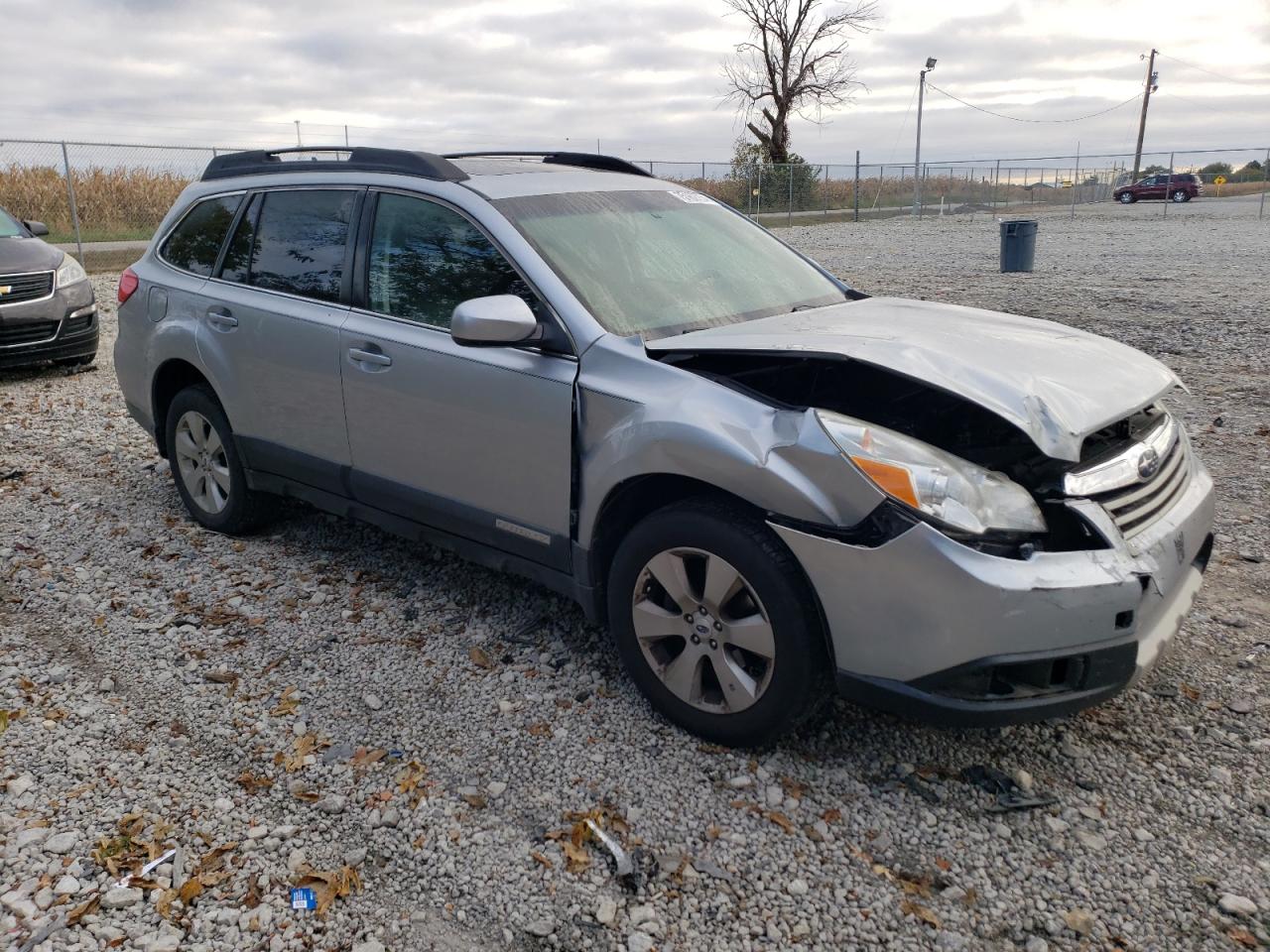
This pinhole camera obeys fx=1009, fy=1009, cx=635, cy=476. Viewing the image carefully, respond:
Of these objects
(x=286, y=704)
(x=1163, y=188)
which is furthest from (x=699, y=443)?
(x=1163, y=188)

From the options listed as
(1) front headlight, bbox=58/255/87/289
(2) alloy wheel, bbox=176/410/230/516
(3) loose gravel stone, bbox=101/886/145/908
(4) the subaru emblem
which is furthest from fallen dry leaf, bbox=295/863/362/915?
(1) front headlight, bbox=58/255/87/289

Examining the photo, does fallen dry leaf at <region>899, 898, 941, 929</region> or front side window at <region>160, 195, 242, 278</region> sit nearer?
fallen dry leaf at <region>899, 898, 941, 929</region>

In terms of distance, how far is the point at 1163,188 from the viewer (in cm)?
4669

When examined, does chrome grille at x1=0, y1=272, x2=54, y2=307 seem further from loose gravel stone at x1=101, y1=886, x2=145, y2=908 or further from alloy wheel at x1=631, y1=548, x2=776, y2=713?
alloy wheel at x1=631, y1=548, x2=776, y2=713

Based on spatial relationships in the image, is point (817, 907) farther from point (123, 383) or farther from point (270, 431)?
point (123, 383)

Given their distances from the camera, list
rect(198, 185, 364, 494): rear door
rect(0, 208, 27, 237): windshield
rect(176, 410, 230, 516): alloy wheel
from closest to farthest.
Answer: rect(198, 185, 364, 494): rear door, rect(176, 410, 230, 516): alloy wheel, rect(0, 208, 27, 237): windshield

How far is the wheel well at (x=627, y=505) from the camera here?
3.16 meters

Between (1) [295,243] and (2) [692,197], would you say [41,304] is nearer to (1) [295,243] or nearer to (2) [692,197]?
(1) [295,243]

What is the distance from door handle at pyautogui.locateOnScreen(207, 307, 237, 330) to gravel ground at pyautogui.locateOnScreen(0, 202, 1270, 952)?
44.2 inches

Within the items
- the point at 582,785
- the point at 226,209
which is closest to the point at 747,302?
the point at 582,785

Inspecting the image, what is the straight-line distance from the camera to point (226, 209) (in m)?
4.93

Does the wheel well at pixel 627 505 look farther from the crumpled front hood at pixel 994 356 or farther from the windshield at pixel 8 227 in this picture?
the windshield at pixel 8 227

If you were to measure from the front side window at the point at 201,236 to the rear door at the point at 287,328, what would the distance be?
0.12m

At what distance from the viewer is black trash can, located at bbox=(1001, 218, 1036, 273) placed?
16.1 metres
